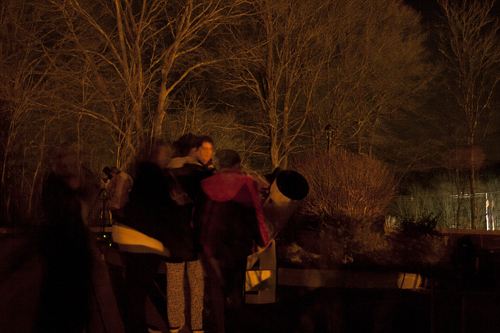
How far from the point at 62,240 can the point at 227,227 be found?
177 cm

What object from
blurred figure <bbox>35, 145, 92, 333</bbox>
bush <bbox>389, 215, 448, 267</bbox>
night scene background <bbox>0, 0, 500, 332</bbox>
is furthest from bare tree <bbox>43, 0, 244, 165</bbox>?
blurred figure <bbox>35, 145, 92, 333</bbox>

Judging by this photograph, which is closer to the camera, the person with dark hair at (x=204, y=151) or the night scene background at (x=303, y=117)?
the person with dark hair at (x=204, y=151)

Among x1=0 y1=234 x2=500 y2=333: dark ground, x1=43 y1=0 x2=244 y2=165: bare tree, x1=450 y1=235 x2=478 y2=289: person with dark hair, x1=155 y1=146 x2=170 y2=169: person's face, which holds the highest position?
x1=43 y1=0 x2=244 y2=165: bare tree

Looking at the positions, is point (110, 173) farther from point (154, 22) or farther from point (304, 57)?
point (304, 57)

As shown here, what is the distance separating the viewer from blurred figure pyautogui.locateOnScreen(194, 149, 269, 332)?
3.29 m

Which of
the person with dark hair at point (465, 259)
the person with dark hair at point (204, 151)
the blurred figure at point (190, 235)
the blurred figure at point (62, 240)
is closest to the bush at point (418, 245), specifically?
the person with dark hair at point (465, 259)

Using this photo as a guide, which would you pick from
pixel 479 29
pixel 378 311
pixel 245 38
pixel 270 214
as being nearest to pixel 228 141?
pixel 245 38

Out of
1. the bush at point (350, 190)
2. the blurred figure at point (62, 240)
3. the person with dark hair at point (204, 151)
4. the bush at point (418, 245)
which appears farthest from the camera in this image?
the bush at point (350, 190)

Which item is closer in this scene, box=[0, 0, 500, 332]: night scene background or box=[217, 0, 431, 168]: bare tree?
box=[0, 0, 500, 332]: night scene background

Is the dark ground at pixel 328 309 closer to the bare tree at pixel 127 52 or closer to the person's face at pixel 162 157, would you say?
the person's face at pixel 162 157

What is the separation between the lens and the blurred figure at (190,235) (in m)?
3.56

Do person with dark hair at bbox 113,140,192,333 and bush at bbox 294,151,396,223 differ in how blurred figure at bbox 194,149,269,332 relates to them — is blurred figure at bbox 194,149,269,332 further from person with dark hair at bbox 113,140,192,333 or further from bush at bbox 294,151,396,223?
bush at bbox 294,151,396,223

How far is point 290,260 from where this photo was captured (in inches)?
291

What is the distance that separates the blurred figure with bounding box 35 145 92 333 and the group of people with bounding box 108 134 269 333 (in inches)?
34.7
